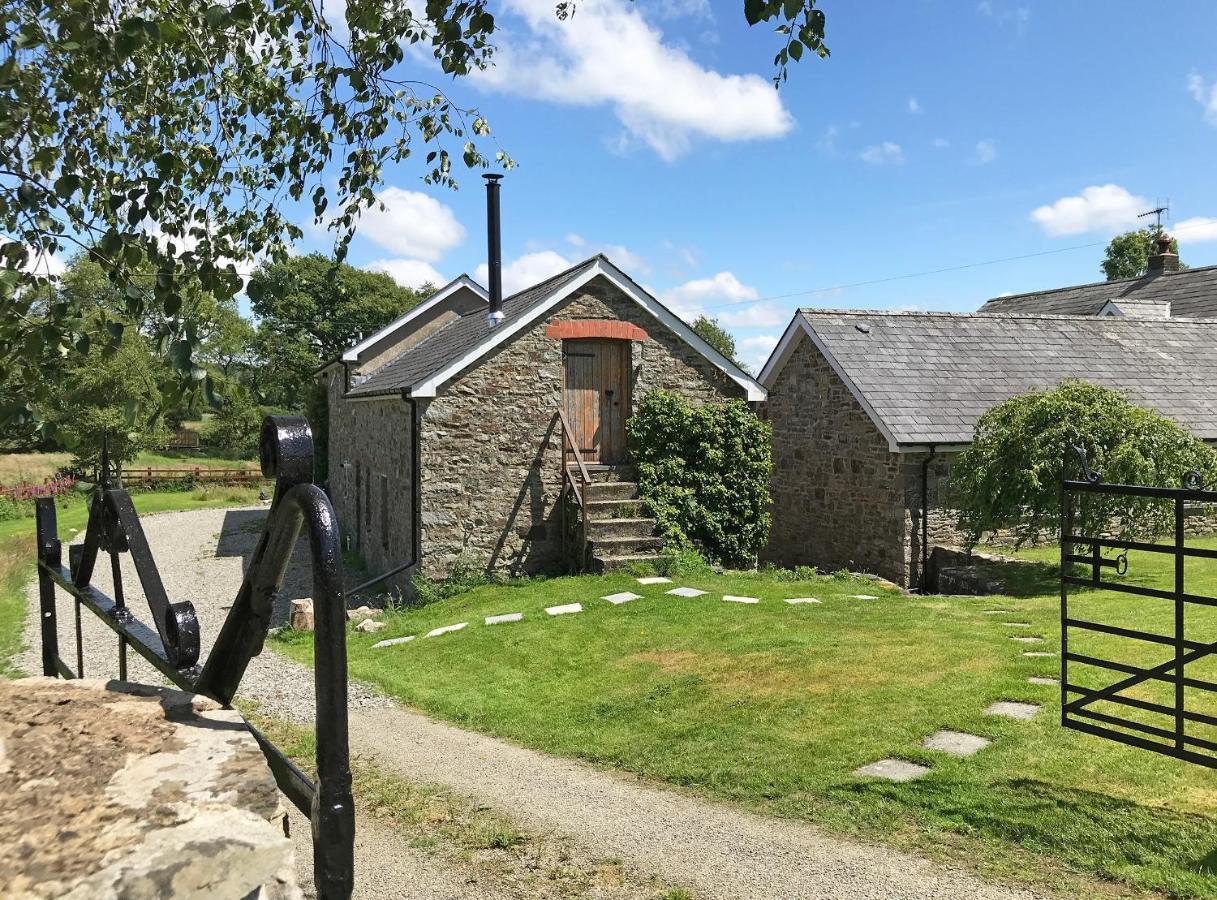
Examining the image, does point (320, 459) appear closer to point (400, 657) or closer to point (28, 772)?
point (400, 657)

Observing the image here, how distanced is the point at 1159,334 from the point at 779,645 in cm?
1677

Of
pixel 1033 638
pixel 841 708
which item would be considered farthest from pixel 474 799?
pixel 1033 638

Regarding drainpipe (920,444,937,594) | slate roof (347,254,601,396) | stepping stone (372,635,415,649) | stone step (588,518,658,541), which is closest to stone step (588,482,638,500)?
stone step (588,518,658,541)

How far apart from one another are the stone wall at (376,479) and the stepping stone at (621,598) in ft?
14.1

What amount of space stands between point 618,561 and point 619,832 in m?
8.94

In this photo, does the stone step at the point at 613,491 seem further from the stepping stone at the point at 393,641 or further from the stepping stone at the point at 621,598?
the stepping stone at the point at 393,641

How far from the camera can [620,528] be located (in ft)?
49.3

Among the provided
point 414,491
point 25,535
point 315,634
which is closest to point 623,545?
point 414,491

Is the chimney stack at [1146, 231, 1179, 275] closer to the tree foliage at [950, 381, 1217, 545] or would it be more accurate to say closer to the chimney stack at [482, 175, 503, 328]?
the tree foliage at [950, 381, 1217, 545]

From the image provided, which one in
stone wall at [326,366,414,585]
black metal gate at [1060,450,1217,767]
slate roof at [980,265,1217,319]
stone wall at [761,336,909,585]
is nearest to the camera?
black metal gate at [1060,450,1217,767]

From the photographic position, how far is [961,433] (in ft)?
52.7

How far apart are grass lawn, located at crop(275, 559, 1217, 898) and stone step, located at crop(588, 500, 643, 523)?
5.05ft

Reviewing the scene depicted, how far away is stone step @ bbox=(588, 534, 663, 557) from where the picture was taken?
576 inches

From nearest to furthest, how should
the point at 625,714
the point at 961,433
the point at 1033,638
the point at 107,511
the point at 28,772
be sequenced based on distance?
the point at 28,772 → the point at 107,511 → the point at 625,714 → the point at 1033,638 → the point at 961,433
